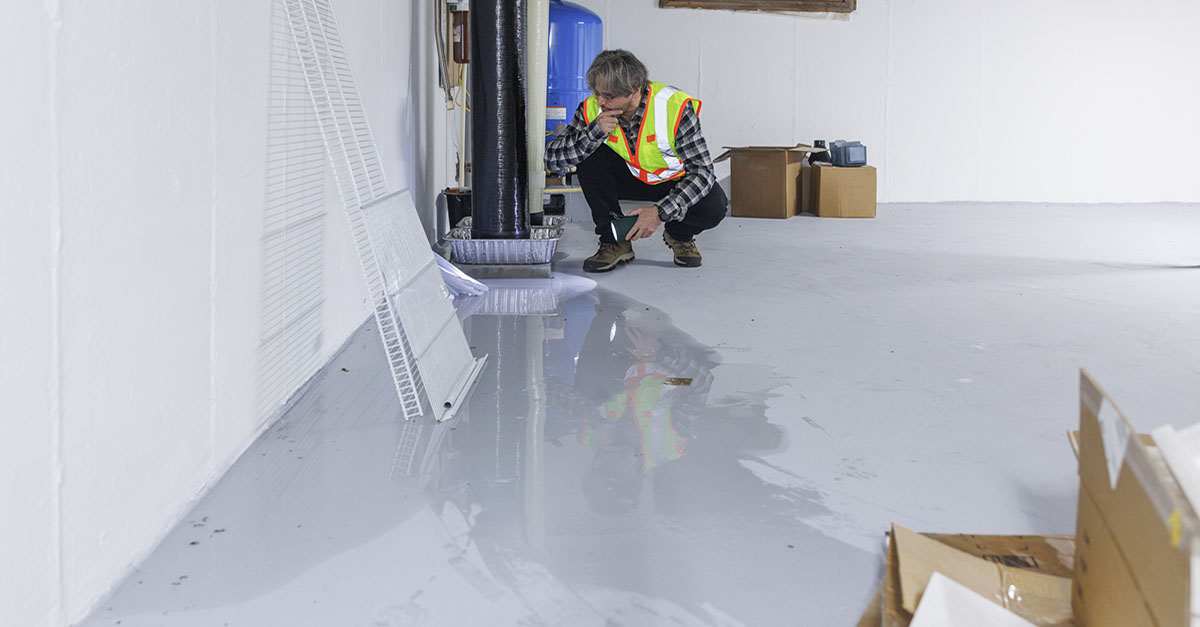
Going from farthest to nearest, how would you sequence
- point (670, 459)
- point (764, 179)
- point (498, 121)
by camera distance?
point (764, 179)
point (498, 121)
point (670, 459)

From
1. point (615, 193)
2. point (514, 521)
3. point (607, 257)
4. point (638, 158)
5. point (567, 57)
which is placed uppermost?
point (567, 57)

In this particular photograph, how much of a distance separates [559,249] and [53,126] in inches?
147

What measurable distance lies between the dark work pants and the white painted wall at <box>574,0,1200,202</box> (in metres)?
2.87

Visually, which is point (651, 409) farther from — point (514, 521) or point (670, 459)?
point (514, 521)

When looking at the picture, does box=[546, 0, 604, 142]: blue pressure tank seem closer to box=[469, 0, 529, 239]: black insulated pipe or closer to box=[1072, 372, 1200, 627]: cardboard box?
box=[469, 0, 529, 239]: black insulated pipe

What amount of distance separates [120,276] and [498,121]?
2646 mm

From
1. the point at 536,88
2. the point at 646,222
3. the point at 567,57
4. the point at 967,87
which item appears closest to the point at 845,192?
the point at 967,87

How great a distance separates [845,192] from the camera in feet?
21.1

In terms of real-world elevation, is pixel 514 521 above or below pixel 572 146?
below

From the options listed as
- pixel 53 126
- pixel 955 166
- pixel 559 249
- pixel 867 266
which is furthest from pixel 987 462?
pixel 955 166

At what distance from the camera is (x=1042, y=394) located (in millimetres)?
2436

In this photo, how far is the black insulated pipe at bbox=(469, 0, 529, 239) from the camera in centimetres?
387

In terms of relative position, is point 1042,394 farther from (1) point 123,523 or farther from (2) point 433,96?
(2) point 433,96

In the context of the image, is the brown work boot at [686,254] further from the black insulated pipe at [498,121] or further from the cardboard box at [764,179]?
the cardboard box at [764,179]
